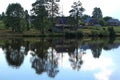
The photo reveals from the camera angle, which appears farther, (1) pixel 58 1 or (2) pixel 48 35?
(1) pixel 58 1

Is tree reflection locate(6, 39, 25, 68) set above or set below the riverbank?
above

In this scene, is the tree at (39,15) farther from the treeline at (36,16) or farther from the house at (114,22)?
the house at (114,22)

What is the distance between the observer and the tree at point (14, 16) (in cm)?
8344

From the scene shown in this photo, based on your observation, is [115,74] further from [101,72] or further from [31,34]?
[31,34]

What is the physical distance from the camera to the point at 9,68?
2528 centimetres

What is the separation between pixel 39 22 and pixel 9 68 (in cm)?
5753

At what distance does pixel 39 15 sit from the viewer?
273 feet

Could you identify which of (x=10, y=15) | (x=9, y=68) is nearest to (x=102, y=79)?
(x=9, y=68)

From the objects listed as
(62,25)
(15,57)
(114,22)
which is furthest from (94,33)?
(114,22)

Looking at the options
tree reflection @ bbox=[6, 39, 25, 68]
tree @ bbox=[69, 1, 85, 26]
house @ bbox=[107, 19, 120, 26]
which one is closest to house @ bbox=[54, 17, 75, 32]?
tree @ bbox=[69, 1, 85, 26]

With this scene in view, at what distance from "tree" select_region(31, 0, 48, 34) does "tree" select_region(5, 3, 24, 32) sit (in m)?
3.34

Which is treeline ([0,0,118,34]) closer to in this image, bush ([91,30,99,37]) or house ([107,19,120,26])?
bush ([91,30,99,37])

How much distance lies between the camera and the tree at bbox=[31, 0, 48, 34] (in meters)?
81.7

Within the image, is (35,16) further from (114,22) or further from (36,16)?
(114,22)
